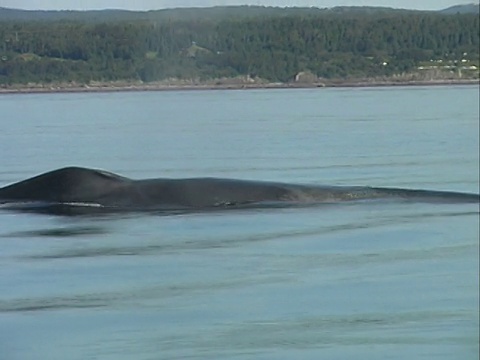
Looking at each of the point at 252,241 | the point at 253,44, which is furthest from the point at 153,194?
the point at 253,44

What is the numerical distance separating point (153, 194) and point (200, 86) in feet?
11.1

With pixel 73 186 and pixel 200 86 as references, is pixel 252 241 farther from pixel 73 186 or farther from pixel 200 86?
pixel 73 186

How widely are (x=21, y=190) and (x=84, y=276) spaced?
4.95 meters

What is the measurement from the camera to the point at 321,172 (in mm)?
15891

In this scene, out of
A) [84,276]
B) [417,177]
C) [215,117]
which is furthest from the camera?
[215,117]

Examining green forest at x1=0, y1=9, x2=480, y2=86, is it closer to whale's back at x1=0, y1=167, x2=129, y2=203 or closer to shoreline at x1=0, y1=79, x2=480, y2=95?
shoreline at x1=0, y1=79, x2=480, y2=95

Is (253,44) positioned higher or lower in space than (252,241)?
higher

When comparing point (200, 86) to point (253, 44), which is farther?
point (200, 86)

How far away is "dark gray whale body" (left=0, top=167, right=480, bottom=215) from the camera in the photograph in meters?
15.1

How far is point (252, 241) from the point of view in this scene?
12.5m

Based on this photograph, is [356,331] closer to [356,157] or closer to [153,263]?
[153,263]

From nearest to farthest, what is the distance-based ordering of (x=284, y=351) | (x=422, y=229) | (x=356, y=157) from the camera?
(x=284, y=351) → (x=422, y=229) → (x=356, y=157)

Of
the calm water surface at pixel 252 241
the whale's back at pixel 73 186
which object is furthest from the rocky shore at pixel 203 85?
the whale's back at pixel 73 186

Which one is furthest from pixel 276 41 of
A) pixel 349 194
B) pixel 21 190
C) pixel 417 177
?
pixel 21 190
